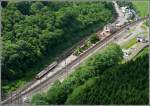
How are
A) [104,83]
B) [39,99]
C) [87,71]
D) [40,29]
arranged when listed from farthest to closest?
[40,29]
[87,71]
[104,83]
[39,99]

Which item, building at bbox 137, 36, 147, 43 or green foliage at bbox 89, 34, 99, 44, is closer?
building at bbox 137, 36, 147, 43

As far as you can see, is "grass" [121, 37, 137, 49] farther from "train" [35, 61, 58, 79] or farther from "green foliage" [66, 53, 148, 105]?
"train" [35, 61, 58, 79]

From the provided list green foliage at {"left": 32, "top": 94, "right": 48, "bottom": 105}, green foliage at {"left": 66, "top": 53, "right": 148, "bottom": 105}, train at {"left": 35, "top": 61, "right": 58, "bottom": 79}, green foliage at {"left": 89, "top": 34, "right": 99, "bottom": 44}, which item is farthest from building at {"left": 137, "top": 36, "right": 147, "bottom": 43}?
green foliage at {"left": 32, "top": 94, "right": 48, "bottom": 105}

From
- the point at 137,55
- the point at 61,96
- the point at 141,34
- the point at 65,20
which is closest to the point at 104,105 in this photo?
the point at 61,96

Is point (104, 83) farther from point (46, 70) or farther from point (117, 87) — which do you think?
point (46, 70)

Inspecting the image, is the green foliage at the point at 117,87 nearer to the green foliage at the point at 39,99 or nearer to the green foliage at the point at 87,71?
the green foliage at the point at 87,71

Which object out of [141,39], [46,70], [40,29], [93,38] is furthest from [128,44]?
[40,29]

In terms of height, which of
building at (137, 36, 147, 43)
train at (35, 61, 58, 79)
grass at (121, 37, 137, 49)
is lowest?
train at (35, 61, 58, 79)
